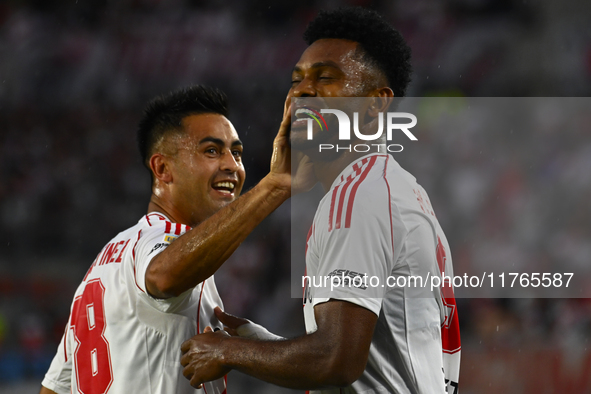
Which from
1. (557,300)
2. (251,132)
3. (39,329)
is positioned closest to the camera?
(557,300)

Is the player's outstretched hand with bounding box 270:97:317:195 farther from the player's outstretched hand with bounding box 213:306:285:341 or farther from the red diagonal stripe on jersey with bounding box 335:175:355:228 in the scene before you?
the player's outstretched hand with bounding box 213:306:285:341

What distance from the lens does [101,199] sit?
30.4ft

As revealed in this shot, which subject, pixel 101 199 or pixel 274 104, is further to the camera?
pixel 274 104

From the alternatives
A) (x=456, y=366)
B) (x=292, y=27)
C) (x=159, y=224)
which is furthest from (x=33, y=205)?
(x=456, y=366)

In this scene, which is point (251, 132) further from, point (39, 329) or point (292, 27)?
point (39, 329)

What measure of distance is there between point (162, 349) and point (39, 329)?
225 inches

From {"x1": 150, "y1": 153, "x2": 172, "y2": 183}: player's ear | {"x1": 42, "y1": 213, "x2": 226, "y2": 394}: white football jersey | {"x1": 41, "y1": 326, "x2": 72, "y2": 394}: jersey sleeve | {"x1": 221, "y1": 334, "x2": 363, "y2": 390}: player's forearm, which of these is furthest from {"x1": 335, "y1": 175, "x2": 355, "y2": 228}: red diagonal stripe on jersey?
{"x1": 41, "y1": 326, "x2": 72, "y2": 394}: jersey sleeve

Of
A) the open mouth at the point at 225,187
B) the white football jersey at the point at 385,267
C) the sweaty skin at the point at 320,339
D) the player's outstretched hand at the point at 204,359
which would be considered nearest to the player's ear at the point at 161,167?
the open mouth at the point at 225,187

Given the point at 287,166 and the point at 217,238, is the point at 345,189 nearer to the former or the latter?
the point at 287,166

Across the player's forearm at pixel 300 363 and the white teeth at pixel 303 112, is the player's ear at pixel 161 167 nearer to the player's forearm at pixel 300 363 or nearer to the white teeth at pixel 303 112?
the white teeth at pixel 303 112

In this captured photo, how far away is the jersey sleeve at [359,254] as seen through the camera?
75.2 inches

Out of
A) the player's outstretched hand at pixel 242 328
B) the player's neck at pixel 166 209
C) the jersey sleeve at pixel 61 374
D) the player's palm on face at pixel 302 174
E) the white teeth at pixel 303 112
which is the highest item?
the white teeth at pixel 303 112

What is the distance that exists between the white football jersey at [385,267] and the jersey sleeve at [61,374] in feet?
5.51

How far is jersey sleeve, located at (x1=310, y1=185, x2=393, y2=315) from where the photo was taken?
1910mm
